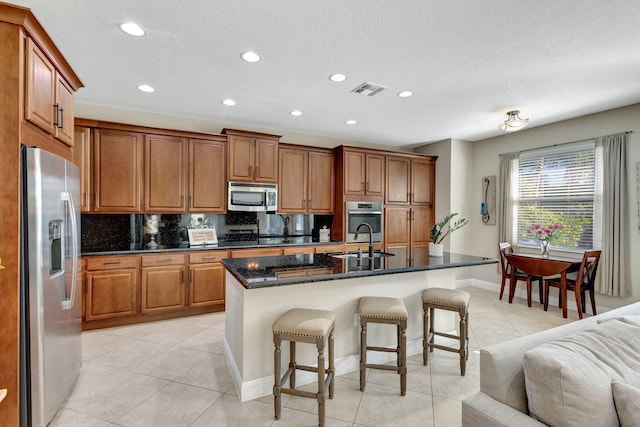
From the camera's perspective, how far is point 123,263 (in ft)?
11.5

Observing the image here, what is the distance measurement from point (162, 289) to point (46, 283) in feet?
6.54

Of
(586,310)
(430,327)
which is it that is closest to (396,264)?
(430,327)

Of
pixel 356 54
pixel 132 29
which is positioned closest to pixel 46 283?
pixel 132 29

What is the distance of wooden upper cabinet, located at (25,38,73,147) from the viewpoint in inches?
67.9

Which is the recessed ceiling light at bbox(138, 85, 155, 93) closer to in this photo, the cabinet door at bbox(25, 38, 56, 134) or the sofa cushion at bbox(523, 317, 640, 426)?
the cabinet door at bbox(25, 38, 56, 134)

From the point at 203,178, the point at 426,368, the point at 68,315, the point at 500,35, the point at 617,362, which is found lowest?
the point at 426,368

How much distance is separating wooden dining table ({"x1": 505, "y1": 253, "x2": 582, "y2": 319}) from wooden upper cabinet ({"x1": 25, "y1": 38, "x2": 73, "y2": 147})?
5289 millimetres

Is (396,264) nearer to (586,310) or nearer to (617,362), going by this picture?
(617,362)

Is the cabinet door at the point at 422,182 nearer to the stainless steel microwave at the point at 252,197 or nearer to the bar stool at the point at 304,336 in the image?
the stainless steel microwave at the point at 252,197

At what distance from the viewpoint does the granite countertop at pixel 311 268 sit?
2.01 m

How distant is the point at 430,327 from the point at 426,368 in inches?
14.3

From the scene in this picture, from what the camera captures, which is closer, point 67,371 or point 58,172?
point 58,172

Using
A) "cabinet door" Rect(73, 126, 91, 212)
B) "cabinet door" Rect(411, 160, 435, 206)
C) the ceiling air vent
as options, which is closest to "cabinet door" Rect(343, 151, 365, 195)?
"cabinet door" Rect(411, 160, 435, 206)

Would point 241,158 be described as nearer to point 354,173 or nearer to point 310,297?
point 354,173
